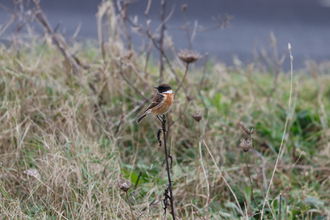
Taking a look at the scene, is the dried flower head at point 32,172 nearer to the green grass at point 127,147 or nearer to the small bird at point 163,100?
→ the green grass at point 127,147

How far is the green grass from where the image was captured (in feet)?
8.30

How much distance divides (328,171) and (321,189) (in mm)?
286

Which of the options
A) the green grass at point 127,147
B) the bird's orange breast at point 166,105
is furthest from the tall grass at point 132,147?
the bird's orange breast at point 166,105

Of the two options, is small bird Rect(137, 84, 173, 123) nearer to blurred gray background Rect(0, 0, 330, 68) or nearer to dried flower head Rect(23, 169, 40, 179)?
dried flower head Rect(23, 169, 40, 179)

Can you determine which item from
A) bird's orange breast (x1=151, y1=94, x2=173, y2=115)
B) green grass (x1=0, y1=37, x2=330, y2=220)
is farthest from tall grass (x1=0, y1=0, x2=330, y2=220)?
bird's orange breast (x1=151, y1=94, x2=173, y2=115)

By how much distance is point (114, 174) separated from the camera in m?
2.84

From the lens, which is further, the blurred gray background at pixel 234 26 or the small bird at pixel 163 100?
the blurred gray background at pixel 234 26

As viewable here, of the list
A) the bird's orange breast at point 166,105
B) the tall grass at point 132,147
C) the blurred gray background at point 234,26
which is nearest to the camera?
the bird's orange breast at point 166,105

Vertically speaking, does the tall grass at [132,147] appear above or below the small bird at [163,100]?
below

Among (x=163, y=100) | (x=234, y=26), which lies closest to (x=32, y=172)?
(x=163, y=100)

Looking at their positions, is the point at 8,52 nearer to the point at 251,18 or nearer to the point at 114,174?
the point at 114,174

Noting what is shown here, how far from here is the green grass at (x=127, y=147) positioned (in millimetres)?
2529

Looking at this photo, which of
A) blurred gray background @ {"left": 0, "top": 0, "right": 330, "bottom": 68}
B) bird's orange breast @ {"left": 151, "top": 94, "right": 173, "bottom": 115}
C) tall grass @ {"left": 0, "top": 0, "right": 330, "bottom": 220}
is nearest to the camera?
bird's orange breast @ {"left": 151, "top": 94, "right": 173, "bottom": 115}

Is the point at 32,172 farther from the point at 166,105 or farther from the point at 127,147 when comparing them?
the point at 166,105
